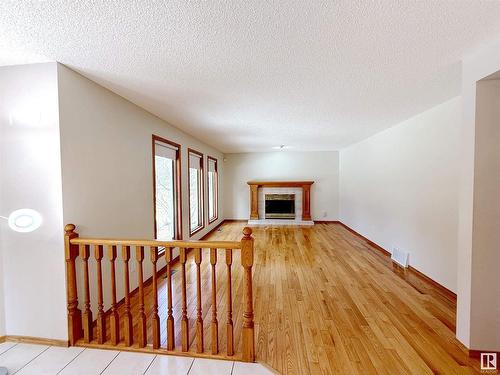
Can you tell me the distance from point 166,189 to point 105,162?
149 cm

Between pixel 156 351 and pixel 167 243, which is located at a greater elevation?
pixel 167 243

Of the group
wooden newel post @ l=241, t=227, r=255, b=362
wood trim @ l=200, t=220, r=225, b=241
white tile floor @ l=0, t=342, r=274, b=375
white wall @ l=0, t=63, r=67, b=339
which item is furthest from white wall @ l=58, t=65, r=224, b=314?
wood trim @ l=200, t=220, r=225, b=241

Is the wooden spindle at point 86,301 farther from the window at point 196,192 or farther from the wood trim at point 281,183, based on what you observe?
the wood trim at point 281,183

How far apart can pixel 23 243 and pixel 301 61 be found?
2.53 metres

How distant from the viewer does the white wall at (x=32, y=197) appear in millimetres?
1775

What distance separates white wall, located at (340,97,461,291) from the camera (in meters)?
2.60

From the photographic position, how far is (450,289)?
2.59 meters

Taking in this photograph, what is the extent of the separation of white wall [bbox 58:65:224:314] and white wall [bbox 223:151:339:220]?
4141 millimetres

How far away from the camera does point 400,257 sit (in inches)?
139

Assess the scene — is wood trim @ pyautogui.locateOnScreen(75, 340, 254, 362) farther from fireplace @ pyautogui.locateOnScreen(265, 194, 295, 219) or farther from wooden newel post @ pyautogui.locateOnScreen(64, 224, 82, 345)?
fireplace @ pyautogui.locateOnScreen(265, 194, 295, 219)

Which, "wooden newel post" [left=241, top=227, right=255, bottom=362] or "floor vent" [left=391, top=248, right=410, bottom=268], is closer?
"wooden newel post" [left=241, top=227, right=255, bottom=362]

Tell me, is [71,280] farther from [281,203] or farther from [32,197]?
[281,203]

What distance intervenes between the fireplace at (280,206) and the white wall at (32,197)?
568 centimetres

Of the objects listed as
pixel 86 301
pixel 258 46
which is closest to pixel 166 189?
pixel 86 301
